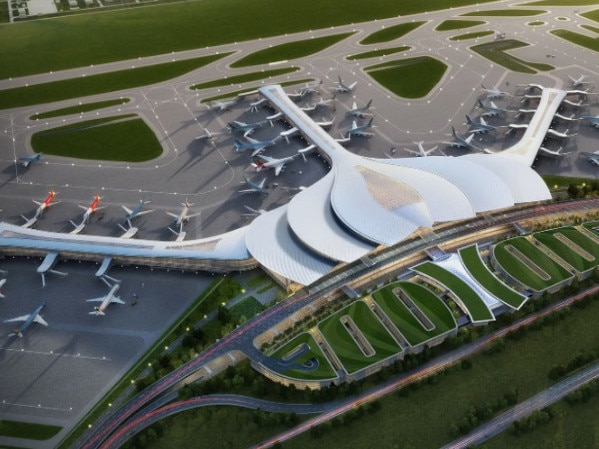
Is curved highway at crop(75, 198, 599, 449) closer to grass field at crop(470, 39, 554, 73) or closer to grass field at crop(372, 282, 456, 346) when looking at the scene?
grass field at crop(372, 282, 456, 346)

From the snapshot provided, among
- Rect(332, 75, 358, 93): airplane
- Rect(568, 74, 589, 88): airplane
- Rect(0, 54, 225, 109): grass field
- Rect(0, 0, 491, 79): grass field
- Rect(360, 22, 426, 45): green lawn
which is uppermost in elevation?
Rect(0, 0, 491, 79): grass field

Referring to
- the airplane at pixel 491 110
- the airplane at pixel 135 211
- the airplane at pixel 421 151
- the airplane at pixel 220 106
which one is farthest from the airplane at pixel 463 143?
the airplane at pixel 135 211

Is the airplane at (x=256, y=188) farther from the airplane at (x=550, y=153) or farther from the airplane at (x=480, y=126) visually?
the airplane at (x=550, y=153)

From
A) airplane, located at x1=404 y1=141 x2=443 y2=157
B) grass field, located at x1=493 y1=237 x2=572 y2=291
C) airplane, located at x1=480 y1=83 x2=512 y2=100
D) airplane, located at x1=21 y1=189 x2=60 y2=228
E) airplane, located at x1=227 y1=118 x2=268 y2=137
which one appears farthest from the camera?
airplane, located at x1=480 y1=83 x2=512 y2=100

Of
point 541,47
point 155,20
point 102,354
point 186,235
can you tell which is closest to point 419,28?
point 541,47

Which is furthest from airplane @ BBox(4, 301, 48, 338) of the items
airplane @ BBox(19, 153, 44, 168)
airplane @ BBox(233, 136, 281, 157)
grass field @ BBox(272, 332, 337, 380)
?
airplane @ BBox(233, 136, 281, 157)

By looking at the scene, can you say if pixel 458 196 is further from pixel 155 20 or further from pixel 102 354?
pixel 155 20
